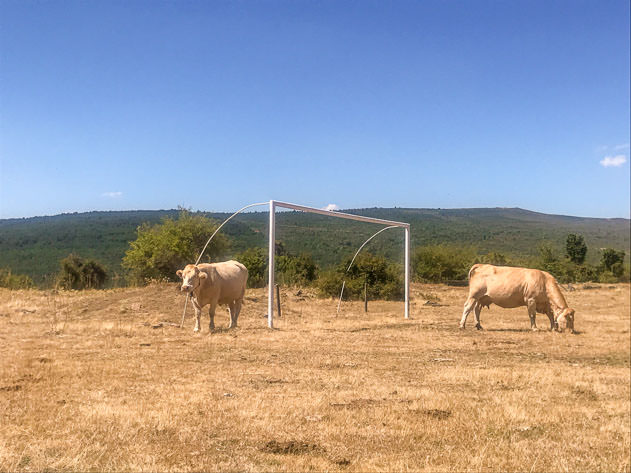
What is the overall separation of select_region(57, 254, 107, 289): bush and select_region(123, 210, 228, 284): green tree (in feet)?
5.31

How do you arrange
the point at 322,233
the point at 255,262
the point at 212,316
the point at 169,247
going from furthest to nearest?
1. the point at 322,233
2. the point at 255,262
3. the point at 212,316
4. the point at 169,247

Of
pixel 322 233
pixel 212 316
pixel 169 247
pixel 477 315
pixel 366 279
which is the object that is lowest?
pixel 477 315

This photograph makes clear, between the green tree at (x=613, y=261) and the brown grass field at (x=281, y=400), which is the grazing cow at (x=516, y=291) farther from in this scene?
the green tree at (x=613, y=261)

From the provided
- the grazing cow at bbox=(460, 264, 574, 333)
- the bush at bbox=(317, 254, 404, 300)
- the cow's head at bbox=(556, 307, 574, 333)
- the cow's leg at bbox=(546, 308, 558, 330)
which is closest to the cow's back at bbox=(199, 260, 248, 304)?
the bush at bbox=(317, 254, 404, 300)

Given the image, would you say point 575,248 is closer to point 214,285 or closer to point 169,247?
point 214,285

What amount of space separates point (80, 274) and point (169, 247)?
4.71 metres

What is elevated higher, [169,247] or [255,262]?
[169,247]

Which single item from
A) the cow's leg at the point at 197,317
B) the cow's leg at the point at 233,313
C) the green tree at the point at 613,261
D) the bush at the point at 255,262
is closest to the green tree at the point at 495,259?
the green tree at the point at 613,261

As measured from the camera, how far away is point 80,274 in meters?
8.32

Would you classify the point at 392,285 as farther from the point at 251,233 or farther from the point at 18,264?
the point at 18,264

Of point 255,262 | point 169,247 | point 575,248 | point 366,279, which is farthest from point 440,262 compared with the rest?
point 169,247

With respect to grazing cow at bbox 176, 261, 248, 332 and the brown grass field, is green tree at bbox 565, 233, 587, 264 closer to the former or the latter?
the brown grass field

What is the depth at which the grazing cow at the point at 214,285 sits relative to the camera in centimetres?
1259

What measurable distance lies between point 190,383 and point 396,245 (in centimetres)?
1487
